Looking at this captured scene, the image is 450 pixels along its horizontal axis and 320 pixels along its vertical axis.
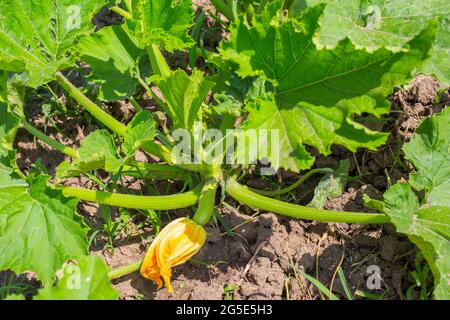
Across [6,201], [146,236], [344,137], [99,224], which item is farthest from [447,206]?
[6,201]

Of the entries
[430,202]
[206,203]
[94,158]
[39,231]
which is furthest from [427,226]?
[39,231]

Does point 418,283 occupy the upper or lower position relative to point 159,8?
lower

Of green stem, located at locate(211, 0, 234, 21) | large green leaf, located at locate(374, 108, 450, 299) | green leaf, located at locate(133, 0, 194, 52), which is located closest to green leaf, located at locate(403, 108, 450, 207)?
large green leaf, located at locate(374, 108, 450, 299)

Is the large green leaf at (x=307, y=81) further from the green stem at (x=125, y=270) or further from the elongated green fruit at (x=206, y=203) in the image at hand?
the green stem at (x=125, y=270)

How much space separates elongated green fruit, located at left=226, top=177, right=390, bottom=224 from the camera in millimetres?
2590

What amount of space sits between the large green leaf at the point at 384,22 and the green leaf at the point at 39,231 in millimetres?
1227

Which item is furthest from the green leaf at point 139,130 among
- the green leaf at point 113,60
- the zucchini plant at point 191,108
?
the green leaf at point 113,60

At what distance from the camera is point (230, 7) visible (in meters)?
3.24

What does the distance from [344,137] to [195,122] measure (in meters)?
0.66

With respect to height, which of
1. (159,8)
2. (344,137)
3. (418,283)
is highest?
(159,8)

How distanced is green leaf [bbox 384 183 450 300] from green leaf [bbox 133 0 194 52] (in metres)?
1.04

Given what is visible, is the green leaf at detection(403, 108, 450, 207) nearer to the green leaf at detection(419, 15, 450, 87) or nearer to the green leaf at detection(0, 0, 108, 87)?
the green leaf at detection(419, 15, 450, 87)

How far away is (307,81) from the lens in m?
2.33

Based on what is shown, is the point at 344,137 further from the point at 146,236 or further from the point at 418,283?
the point at 146,236
